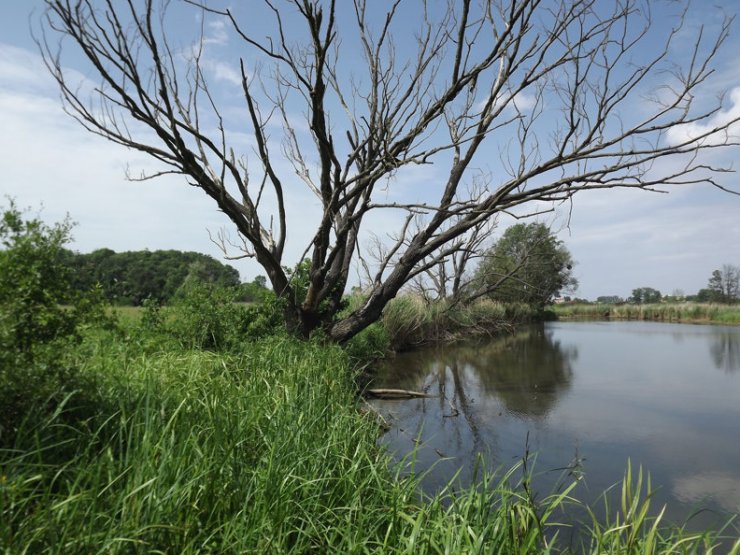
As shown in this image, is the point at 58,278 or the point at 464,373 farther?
the point at 464,373

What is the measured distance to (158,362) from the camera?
3971 mm

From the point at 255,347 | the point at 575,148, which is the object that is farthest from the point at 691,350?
the point at 255,347

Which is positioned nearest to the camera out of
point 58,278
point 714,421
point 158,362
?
point 58,278

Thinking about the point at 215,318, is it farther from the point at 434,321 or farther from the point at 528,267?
the point at 528,267

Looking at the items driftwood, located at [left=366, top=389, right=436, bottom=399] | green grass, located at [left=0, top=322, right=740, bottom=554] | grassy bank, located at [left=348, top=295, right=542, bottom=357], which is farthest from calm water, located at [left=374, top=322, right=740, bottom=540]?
grassy bank, located at [left=348, top=295, right=542, bottom=357]

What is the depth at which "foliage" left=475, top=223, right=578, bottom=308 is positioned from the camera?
20.0 meters

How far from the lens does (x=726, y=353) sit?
11.6m

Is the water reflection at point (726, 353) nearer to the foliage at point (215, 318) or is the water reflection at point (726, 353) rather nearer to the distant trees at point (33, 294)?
the foliage at point (215, 318)

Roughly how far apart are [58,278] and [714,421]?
21.2 feet

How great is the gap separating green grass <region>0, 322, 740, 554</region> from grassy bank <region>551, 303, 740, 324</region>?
27397mm

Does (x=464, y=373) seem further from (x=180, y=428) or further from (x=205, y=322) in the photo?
(x=180, y=428)

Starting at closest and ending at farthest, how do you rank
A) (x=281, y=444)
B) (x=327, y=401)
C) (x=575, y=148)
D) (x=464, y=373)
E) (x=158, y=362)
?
(x=281, y=444) < (x=327, y=401) < (x=158, y=362) < (x=575, y=148) < (x=464, y=373)

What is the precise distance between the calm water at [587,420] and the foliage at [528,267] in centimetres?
905

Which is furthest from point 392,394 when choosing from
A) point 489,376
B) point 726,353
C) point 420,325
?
point 726,353
